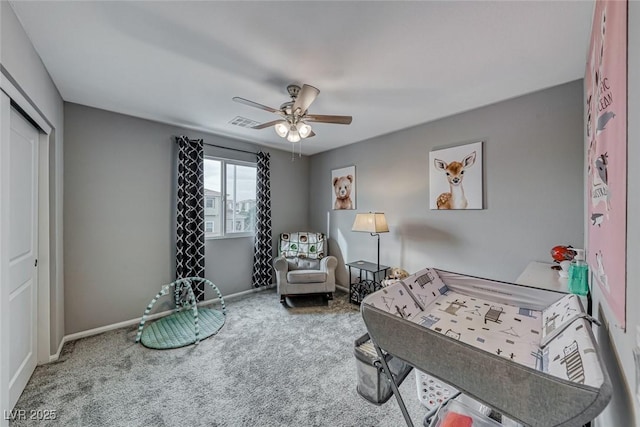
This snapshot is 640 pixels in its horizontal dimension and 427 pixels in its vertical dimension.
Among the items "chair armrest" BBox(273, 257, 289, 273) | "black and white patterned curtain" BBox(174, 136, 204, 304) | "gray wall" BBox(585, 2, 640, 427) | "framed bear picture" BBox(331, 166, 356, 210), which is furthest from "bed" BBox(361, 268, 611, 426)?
"black and white patterned curtain" BBox(174, 136, 204, 304)

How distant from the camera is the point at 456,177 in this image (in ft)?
9.27

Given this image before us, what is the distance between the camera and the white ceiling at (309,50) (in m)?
1.40

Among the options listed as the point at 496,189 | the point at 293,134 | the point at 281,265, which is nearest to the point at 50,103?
the point at 293,134

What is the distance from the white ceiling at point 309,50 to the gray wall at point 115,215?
36cm

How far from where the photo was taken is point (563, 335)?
871 millimetres

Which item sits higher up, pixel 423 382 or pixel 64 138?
pixel 64 138

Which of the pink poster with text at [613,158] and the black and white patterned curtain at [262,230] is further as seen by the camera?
the black and white patterned curtain at [262,230]

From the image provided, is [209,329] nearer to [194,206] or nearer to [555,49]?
[194,206]

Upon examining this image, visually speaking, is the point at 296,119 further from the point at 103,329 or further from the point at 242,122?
the point at 103,329

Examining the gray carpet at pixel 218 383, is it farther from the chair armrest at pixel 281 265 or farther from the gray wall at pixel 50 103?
the chair armrest at pixel 281 265

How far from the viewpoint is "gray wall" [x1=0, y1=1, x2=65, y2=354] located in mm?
1372

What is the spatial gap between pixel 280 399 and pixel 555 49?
3084 millimetres

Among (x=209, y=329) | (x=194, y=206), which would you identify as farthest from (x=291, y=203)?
(x=209, y=329)

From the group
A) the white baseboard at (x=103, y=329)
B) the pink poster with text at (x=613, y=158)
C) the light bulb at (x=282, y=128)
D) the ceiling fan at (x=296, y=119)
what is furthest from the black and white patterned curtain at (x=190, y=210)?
the pink poster with text at (x=613, y=158)
